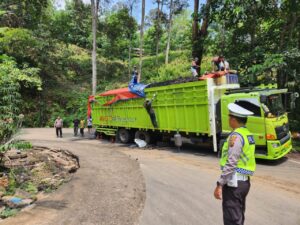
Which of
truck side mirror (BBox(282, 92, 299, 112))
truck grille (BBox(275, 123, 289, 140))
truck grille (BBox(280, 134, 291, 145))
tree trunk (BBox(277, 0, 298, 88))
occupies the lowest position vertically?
truck grille (BBox(280, 134, 291, 145))

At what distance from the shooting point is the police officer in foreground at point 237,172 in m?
3.61

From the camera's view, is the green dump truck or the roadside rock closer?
the roadside rock

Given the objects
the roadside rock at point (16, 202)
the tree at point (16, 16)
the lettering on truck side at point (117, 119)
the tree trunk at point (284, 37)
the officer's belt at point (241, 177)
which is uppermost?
the tree at point (16, 16)

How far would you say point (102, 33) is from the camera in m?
38.4

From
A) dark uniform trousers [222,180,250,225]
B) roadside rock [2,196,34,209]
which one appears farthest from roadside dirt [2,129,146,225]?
dark uniform trousers [222,180,250,225]

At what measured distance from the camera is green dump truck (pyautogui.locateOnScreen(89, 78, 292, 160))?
9.64 m

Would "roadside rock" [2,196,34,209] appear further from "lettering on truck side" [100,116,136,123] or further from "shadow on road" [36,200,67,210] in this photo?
"lettering on truck side" [100,116,136,123]

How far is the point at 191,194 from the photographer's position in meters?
6.75

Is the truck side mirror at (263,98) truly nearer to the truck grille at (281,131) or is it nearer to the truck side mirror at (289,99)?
the truck grille at (281,131)

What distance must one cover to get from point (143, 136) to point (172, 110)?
9.06 ft

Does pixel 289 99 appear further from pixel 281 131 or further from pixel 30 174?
pixel 30 174

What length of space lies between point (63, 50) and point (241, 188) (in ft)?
110

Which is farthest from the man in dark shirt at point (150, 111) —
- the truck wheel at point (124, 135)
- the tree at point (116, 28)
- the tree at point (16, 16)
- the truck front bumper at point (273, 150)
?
the tree at point (116, 28)

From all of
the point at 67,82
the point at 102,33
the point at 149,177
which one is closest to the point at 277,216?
the point at 149,177
